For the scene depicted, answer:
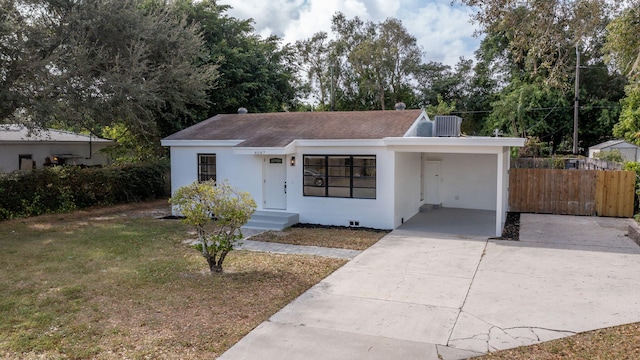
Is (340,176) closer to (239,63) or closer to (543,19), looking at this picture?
(543,19)

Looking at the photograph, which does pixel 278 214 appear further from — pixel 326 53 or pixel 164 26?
pixel 326 53

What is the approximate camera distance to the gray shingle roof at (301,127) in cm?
1323

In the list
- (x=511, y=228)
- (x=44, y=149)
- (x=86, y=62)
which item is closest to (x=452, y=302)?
(x=511, y=228)

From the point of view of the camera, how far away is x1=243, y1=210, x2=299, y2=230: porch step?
12.7m

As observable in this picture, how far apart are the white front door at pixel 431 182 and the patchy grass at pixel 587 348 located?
38.6 feet

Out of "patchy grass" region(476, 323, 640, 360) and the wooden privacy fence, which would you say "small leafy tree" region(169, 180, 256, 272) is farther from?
the wooden privacy fence

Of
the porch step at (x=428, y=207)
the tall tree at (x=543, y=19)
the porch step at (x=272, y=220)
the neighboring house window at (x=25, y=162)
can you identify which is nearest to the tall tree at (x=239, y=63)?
the neighboring house window at (x=25, y=162)

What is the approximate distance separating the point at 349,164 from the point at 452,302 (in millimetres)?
6751

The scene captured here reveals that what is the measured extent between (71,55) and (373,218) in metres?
10.4

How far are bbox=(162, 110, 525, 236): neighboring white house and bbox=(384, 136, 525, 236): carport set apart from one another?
0.04m

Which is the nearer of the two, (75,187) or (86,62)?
(86,62)

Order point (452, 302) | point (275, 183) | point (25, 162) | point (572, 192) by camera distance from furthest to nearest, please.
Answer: point (25, 162)
point (572, 192)
point (275, 183)
point (452, 302)

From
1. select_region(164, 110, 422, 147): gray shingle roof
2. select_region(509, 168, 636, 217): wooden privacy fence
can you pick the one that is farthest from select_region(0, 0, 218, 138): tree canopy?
select_region(509, 168, 636, 217): wooden privacy fence

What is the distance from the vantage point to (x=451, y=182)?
16.8 metres
